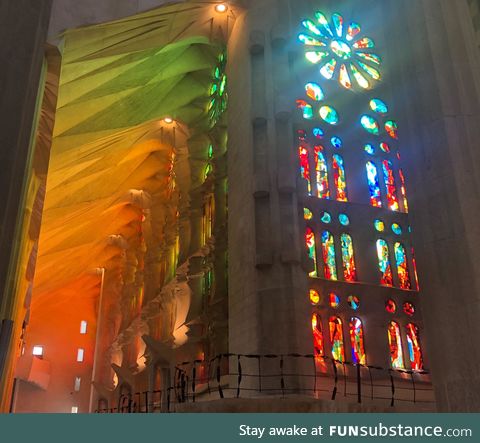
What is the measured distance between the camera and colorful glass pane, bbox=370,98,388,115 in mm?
19656

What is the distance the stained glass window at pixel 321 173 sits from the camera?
1730cm

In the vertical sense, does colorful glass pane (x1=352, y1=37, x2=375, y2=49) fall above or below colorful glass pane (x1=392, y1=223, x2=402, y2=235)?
above

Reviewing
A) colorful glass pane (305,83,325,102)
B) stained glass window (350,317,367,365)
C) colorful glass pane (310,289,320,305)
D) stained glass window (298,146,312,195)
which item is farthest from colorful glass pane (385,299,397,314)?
colorful glass pane (305,83,325,102)

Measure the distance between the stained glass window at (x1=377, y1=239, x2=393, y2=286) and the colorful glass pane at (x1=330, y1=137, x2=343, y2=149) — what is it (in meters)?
3.35

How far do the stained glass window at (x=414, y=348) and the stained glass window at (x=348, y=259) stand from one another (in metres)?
2.14

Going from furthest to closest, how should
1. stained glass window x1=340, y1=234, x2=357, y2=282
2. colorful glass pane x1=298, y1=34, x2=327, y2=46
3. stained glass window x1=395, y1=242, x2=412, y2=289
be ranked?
colorful glass pane x1=298, y1=34, x2=327, y2=46 → stained glass window x1=395, y1=242, x2=412, y2=289 → stained glass window x1=340, y1=234, x2=357, y2=282

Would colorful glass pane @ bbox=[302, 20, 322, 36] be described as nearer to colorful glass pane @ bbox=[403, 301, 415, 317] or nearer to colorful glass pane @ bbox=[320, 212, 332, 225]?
colorful glass pane @ bbox=[320, 212, 332, 225]

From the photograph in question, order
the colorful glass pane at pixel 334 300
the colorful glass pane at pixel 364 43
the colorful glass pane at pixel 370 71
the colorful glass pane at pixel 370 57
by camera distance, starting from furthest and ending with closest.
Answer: the colorful glass pane at pixel 364 43
the colorful glass pane at pixel 370 57
the colorful glass pane at pixel 370 71
the colorful glass pane at pixel 334 300

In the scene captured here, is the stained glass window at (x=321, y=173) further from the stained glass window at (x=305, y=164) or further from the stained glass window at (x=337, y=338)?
the stained glass window at (x=337, y=338)

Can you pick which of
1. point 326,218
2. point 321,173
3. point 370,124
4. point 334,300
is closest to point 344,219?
point 326,218

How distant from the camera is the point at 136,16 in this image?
12.8 metres

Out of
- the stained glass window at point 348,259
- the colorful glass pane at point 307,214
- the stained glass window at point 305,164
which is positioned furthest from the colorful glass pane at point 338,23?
the stained glass window at point 348,259

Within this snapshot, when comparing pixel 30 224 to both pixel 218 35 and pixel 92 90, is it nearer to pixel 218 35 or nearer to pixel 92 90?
pixel 92 90

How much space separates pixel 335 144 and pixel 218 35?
16.8 ft
